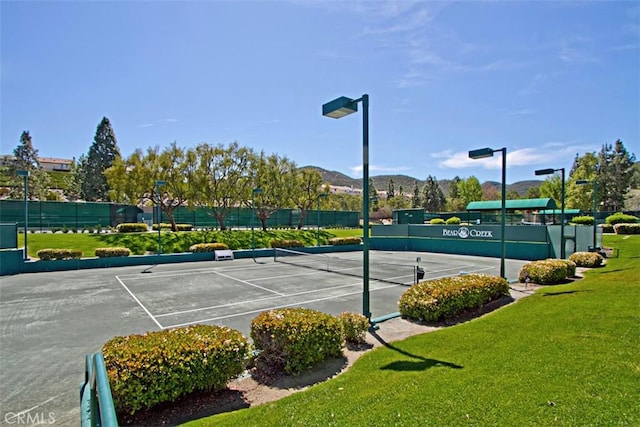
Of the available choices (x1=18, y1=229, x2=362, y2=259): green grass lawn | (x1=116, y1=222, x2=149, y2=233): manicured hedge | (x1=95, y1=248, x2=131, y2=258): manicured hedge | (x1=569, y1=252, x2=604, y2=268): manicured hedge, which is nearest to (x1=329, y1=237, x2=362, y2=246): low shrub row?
(x1=18, y1=229, x2=362, y2=259): green grass lawn

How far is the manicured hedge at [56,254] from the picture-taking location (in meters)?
20.7

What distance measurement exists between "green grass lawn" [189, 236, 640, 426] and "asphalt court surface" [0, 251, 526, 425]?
3480 mm

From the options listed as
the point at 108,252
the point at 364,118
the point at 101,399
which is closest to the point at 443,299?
the point at 364,118

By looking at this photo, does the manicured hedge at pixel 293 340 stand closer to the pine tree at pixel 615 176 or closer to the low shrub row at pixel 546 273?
the low shrub row at pixel 546 273

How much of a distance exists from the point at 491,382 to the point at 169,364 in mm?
4198

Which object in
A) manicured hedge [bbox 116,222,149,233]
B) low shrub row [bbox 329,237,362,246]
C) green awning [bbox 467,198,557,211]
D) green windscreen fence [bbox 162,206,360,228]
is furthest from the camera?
green windscreen fence [bbox 162,206,360,228]

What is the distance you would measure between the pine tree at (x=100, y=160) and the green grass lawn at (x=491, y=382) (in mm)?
66829

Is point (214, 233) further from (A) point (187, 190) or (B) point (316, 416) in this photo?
(B) point (316, 416)

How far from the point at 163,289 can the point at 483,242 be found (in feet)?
80.2

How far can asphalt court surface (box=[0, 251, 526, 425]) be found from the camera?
6043 millimetres

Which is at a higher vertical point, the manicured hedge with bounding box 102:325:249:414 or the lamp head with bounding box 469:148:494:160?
the lamp head with bounding box 469:148:494:160

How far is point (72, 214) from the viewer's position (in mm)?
34156

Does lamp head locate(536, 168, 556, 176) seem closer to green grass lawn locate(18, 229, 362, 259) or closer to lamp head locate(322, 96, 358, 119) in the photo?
lamp head locate(322, 96, 358, 119)

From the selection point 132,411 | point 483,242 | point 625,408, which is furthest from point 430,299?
point 483,242
